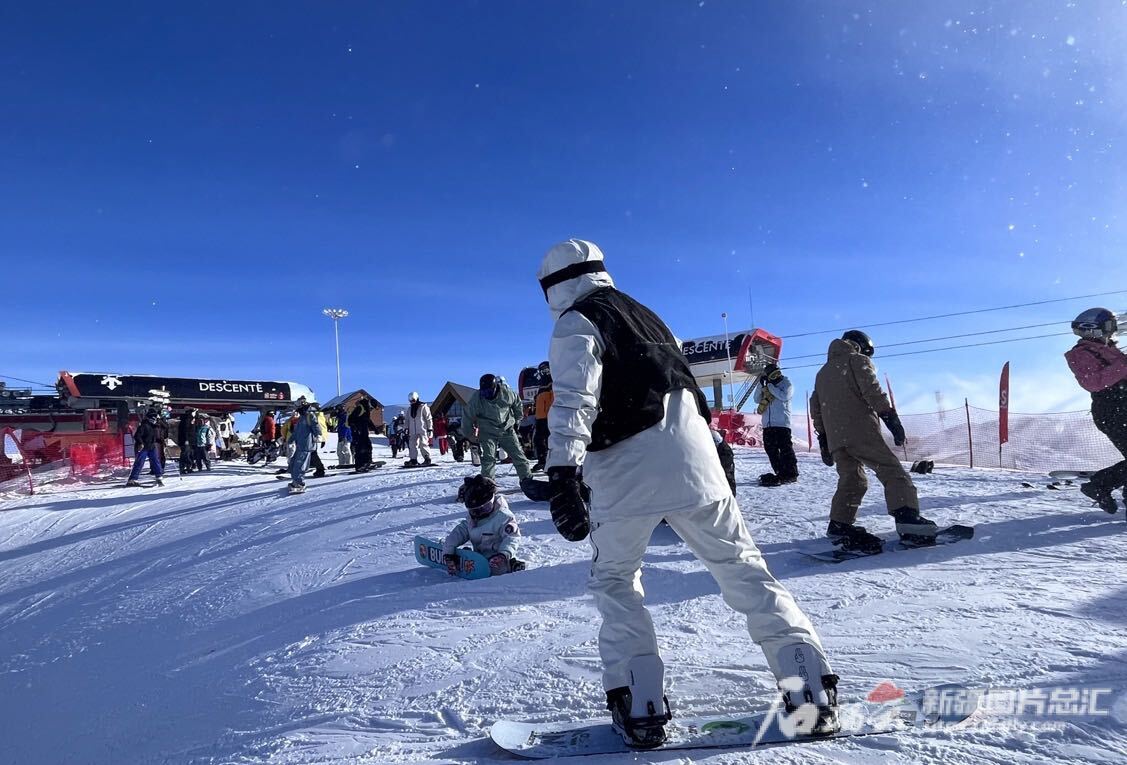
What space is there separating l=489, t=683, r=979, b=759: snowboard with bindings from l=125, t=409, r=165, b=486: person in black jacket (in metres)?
13.7

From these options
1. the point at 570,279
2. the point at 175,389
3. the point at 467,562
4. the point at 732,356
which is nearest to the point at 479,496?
the point at 467,562

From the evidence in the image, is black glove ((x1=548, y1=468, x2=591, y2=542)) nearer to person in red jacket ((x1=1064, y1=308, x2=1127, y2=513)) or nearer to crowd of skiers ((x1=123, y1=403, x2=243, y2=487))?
person in red jacket ((x1=1064, y1=308, x2=1127, y2=513))

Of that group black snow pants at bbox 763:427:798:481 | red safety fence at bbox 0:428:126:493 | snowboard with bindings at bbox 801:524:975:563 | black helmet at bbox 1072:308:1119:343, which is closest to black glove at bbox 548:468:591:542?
snowboard with bindings at bbox 801:524:975:563

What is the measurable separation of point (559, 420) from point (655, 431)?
1.13 feet

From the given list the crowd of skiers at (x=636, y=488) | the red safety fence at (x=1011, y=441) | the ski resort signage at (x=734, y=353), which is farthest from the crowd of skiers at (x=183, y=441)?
the ski resort signage at (x=734, y=353)

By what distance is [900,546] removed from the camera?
4664 millimetres

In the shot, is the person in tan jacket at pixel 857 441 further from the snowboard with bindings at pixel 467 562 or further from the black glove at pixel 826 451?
the snowboard with bindings at pixel 467 562

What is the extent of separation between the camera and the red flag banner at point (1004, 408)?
1055 cm

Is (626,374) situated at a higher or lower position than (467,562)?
higher

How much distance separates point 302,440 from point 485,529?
23.9 ft

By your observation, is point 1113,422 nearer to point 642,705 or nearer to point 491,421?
point 642,705

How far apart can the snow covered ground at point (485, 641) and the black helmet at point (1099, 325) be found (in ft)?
5.14

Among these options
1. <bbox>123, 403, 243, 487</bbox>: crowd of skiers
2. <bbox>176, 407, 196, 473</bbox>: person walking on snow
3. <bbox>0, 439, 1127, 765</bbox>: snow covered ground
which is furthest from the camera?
<bbox>176, 407, 196, 473</bbox>: person walking on snow

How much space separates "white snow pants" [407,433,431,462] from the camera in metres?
14.1
